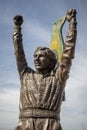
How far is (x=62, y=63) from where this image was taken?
809cm

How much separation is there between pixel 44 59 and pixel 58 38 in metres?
1.11

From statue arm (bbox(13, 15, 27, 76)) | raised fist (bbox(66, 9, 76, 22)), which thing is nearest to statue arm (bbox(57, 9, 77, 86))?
raised fist (bbox(66, 9, 76, 22))

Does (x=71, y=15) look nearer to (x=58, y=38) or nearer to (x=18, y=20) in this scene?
(x=58, y=38)

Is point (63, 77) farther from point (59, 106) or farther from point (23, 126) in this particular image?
point (23, 126)

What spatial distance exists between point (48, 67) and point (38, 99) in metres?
0.95

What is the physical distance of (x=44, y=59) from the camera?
8.23m

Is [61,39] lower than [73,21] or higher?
lower

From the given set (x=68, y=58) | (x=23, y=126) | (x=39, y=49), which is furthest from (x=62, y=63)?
(x=23, y=126)

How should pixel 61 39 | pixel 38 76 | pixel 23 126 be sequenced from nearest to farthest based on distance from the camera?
pixel 23 126 → pixel 38 76 → pixel 61 39

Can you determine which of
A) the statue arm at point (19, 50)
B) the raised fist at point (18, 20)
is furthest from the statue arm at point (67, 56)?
the raised fist at point (18, 20)

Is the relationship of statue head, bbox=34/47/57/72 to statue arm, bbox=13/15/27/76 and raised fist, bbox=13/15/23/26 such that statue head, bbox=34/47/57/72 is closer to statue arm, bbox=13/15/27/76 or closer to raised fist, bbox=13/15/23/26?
statue arm, bbox=13/15/27/76

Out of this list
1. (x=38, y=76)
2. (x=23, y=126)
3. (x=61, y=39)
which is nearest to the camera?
(x=23, y=126)

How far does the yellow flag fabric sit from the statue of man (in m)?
0.56

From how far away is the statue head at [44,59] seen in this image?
8234 millimetres
